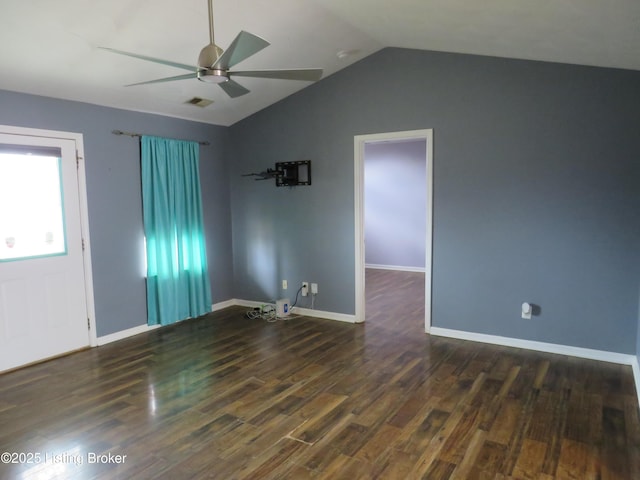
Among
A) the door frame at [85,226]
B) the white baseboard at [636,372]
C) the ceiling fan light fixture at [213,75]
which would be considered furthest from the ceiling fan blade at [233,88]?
the white baseboard at [636,372]

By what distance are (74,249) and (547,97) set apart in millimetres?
4621

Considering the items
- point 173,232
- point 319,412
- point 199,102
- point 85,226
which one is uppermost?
point 199,102

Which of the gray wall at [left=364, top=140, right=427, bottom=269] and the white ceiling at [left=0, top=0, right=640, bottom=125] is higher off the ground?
the white ceiling at [left=0, top=0, right=640, bottom=125]

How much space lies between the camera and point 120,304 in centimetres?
452

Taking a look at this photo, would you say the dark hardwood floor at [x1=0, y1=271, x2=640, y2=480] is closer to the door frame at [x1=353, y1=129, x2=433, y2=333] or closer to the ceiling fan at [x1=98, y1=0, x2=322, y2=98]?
the door frame at [x1=353, y1=129, x2=433, y2=333]

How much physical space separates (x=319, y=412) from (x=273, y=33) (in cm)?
302

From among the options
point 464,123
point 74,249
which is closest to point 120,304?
point 74,249

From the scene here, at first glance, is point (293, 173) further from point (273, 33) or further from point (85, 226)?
point (85, 226)

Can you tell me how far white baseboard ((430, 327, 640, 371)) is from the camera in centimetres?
368

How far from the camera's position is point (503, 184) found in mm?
4055

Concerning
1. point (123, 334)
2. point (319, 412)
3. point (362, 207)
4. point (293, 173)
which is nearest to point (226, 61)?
point (319, 412)

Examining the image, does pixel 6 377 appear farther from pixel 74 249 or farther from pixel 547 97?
pixel 547 97

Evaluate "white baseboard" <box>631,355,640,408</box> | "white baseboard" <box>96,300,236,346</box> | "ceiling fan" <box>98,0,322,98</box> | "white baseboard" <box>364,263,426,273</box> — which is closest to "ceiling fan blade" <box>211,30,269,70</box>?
"ceiling fan" <box>98,0,322,98</box>

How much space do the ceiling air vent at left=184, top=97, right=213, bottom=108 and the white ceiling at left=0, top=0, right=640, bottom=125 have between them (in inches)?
10.8
